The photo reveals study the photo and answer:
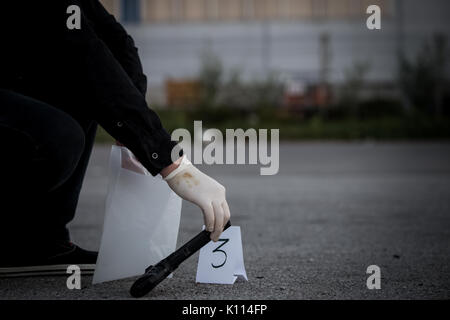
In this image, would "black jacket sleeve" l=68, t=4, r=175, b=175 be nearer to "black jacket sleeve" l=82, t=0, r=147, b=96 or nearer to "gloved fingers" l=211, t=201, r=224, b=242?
"gloved fingers" l=211, t=201, r=224, b=242

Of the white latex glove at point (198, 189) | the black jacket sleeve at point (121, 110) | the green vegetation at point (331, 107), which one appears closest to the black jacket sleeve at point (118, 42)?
the black jacket sleeve at point (121, 110)

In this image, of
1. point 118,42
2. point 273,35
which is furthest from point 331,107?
point 118,42

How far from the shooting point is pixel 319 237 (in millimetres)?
3029

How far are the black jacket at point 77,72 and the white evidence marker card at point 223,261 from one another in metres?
0.52

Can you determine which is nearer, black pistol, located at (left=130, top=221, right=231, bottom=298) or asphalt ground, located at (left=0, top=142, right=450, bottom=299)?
black pistol, located at (left=130, top=221, right=231, bottom=298)

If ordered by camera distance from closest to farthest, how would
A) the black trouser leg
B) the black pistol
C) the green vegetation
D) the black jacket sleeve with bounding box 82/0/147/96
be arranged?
the black trouser leg, the black pistol, the black jacket sleeve with bounding box 82/0/147/96, the green vegetation

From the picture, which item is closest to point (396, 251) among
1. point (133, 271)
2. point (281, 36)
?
point (133, 271)

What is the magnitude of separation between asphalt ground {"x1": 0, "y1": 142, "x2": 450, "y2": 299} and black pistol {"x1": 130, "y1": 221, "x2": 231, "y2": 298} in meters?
0.06

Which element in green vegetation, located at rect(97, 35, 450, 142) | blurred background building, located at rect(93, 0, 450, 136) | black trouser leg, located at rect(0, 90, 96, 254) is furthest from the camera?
blurred background building, located at rect(93, 0, 450, 136)

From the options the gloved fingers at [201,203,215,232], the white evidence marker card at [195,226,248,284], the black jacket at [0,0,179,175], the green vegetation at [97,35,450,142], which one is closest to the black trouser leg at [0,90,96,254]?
the black jacket at [0,0,179,175]

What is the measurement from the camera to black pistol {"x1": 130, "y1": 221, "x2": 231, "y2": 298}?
1.75 meters

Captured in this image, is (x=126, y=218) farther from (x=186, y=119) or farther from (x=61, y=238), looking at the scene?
(x=186, y=119)

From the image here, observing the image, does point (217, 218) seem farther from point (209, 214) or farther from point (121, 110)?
point (121, 110)

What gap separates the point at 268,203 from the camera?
447 centimetres
